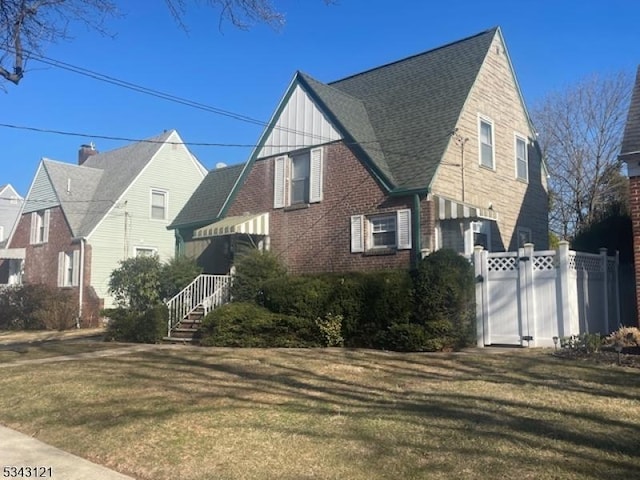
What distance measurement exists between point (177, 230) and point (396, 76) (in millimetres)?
10315

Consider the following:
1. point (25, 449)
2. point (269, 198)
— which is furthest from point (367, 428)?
point (269, 198)

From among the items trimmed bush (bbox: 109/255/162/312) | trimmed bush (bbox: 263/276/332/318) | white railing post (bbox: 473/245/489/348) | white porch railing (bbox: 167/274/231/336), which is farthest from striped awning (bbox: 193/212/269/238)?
white railing post (bbox: 473/245/489/348)

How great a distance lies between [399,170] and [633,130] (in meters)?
5.72

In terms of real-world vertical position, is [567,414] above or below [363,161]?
below

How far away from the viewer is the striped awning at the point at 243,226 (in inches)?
716

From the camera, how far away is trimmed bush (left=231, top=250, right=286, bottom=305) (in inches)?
640

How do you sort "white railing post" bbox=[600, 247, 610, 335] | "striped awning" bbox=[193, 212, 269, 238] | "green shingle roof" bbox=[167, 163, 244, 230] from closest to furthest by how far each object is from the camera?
"white railing post" bbox=[600, 247, 610, 335]
"striped awning" bbox=[193, 212, 269, 238]
"green shingle roof" bbox=[167, 163, 244, 230]

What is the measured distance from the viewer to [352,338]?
13.4 m

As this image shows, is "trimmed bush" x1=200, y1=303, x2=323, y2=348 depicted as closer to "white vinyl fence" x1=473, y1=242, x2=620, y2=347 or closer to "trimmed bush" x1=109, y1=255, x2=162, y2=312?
"white vinyl fence" x1=473, y1=242, x2=620, y2=347

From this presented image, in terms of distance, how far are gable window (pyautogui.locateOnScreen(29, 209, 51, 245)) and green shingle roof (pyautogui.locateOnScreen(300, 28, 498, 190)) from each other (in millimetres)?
16155

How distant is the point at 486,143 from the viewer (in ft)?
58.7

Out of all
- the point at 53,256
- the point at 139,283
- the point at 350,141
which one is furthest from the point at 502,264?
the point at 53,256

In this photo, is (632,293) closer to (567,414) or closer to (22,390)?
(567,414)

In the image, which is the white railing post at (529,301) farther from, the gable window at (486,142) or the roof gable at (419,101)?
the gable window at (486,142)
